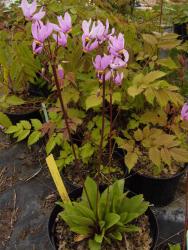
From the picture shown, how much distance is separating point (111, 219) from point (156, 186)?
0.43m

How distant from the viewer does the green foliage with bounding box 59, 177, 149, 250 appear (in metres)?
1.42

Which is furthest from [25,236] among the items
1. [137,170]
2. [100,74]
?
[100,74]

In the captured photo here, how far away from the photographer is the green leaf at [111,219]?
1.38 metres

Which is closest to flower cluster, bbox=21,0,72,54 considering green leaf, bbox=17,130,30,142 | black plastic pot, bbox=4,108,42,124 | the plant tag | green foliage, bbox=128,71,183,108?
green foliage, bbox=128,71,183,108

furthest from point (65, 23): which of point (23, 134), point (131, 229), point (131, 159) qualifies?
point (131, 229)

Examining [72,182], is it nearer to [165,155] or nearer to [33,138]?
[33,138]

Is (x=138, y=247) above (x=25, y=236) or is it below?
above

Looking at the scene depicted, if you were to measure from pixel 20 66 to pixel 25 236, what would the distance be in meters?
0.93

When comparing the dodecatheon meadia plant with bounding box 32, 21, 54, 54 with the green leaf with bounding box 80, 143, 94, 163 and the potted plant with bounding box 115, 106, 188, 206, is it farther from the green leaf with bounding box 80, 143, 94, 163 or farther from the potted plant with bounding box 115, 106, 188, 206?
the green leaf with bounding box 80, 143, 94, 163

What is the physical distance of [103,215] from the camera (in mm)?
1483

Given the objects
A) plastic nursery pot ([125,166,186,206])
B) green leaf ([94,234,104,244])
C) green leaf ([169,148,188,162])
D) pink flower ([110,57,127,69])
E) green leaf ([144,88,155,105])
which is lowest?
plastic nursery pot ([125,166,186,206])

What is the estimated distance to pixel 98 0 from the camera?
6.50 ft

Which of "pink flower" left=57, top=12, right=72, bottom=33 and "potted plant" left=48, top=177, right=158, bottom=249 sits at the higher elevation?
"pink flower" left=57, top=12, right=72, bottom=33

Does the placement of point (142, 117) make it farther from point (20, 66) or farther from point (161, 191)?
point (20, 66)
